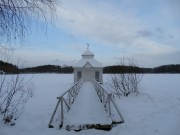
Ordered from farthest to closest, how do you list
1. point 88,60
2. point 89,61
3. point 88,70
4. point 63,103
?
1. point 88,60
2. point 89,61
3. point 88,70
4. point 63,103

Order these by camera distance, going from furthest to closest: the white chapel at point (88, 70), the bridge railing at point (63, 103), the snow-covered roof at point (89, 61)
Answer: the snow-covered roof at point (89, 61) → the white chapel at point (88, 70) → the bridge railing at point (63, 103)

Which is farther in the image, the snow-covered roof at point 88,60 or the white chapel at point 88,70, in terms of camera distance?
the snow-covered roof at point 88,60

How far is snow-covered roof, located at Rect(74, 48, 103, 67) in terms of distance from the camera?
3031 centimetres

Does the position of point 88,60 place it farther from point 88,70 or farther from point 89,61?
point 88,70

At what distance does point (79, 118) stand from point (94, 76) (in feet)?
67.8

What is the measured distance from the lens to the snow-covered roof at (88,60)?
99.5 ft

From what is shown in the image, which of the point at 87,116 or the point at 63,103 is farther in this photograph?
the point at 63,103

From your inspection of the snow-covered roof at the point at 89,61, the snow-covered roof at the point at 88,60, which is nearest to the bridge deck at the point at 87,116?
the snow-covered roof at the point at 89,61

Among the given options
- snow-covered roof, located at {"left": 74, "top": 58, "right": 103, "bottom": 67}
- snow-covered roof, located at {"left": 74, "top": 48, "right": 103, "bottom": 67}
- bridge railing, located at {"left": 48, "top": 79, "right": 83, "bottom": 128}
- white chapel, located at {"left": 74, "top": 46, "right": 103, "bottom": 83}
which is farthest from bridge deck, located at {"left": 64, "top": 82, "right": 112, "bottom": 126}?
snow-covered roof, located at {"left": 74, "top": 48, "right": 103, "bottom": 67}

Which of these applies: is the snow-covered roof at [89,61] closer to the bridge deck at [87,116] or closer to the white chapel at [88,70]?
the white chapel at [88,70]

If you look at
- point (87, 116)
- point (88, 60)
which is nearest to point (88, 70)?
point (88, 60)

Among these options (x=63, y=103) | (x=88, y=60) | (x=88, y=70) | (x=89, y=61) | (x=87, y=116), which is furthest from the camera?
(x=88, y=60)

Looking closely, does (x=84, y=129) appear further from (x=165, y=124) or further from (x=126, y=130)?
(x=165, y=124)

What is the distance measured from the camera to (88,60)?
30.9m
